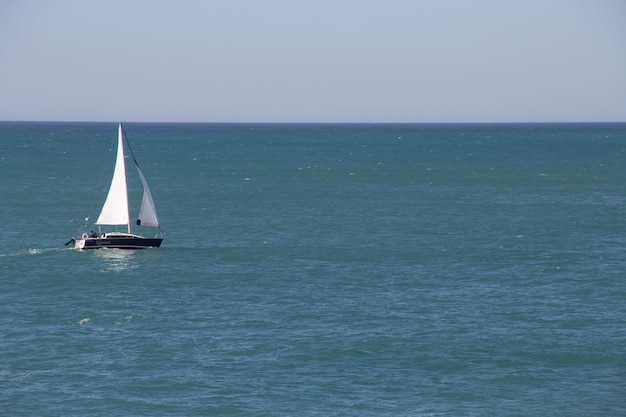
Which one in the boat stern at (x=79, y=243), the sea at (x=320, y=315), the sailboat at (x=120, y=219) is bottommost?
the sea at (x=320, y=315)

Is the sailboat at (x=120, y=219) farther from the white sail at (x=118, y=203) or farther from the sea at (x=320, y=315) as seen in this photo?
the sea at (x=320, y=315)

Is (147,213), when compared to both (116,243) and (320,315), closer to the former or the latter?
(116,243)

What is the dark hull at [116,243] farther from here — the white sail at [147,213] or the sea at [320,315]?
the white sail at [147,213]

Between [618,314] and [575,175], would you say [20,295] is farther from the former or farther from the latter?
[575,175]

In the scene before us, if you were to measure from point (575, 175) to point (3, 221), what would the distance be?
11731cm

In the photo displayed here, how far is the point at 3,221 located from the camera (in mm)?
116125

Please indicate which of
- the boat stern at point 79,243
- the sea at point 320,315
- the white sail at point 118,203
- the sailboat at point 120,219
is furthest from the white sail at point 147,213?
the boat stern at point 79,243

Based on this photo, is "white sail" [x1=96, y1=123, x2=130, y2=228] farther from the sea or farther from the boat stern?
the sea

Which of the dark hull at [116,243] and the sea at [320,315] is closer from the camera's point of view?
the sea at [320,315]

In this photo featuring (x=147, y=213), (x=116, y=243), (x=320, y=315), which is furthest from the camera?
(x=147, y=213)

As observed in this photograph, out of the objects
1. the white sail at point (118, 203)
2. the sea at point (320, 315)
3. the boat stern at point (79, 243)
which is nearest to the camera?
the sea at point (320, 315)

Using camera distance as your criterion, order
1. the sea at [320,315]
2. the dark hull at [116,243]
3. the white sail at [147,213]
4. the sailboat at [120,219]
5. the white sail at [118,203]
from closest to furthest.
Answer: the sea at [320,315], the dark hull at [116,243], the sailboat at [120,219], the white sail at [147,213], the white sail at [118,203]

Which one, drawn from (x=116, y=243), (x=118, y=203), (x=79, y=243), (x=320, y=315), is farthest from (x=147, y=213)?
(x=320, y=315)

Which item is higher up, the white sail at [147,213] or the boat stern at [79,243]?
the white sail at [147,213]
